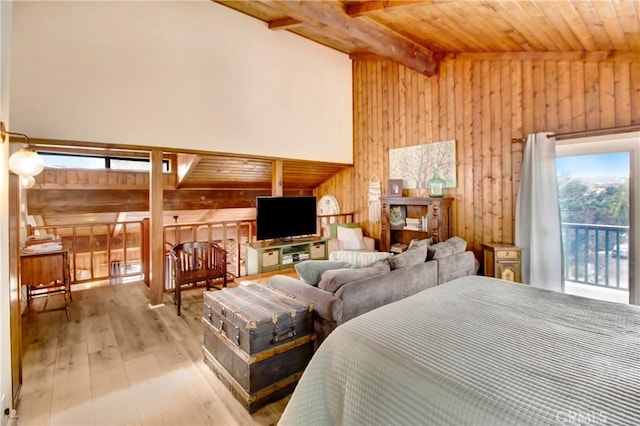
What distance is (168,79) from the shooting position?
12.5 ft

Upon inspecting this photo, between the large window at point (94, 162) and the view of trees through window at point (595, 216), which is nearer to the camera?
the view of trees through window at point (595, 216)

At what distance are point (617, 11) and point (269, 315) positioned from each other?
3.38 metres

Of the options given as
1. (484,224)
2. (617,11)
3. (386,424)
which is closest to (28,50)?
(386,424)

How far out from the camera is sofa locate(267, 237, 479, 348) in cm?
210

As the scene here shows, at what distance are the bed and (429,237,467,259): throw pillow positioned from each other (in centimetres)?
109

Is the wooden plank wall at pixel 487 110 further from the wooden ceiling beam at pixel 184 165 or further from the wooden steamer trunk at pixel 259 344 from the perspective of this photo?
the wooden steamer trunk at pixel 259 344

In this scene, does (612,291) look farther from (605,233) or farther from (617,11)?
(617,11)

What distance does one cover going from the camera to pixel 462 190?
453cm

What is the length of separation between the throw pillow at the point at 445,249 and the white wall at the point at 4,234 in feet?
9.97

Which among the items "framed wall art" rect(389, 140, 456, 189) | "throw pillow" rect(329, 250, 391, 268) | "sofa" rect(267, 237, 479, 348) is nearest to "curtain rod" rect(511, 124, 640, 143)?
"framed wall art" rect(389, 140, 456, 189)

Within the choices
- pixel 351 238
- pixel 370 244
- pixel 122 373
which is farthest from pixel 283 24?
pixel 122 373

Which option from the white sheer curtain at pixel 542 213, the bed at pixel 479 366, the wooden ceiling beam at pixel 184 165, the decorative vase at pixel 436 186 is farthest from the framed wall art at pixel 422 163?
the wooden ceiling beam at pixel 184 165

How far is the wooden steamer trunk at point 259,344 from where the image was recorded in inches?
75.4

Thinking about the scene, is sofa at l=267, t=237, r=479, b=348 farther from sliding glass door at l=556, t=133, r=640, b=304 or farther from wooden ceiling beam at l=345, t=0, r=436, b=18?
wooden ceiling beam at l=345, t=0, r=436, b=18
